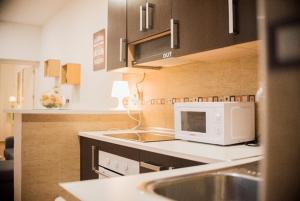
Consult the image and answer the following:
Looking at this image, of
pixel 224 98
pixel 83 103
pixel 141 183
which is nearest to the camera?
pixel 141 183

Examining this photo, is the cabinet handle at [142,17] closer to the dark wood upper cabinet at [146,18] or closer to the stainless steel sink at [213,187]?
the dark wood upper cabinet at [146,18]

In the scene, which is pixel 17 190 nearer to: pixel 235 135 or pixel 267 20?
pixel 235 135

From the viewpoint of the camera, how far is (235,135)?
5.60ft

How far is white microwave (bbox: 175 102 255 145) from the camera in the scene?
168 centimetres

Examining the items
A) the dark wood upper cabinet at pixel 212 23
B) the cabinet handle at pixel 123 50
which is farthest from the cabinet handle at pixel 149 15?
the cabinet handle at pixel 123 50

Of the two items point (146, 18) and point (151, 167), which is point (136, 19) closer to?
point (146, 18)

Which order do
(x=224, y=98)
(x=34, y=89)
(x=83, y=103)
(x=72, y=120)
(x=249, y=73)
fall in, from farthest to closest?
(x=34, y=89) → (x=83, y=103) → (x=72, y=120) → (x=224, y=98) → (x=249, y=73)

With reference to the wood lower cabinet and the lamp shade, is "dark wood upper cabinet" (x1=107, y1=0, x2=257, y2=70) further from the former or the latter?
the wood lower cabinet

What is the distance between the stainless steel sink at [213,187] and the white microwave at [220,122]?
700 millimetres

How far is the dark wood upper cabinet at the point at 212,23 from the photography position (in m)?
1.46

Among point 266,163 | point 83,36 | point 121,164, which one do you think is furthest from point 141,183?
point 83,36

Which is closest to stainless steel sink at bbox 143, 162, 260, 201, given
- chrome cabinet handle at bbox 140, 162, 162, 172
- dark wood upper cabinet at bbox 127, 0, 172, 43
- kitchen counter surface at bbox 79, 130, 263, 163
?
kitchen counter surface at bbox 79, 130, 263, 163

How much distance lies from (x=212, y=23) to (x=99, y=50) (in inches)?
A: 86.0

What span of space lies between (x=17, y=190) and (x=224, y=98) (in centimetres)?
175
